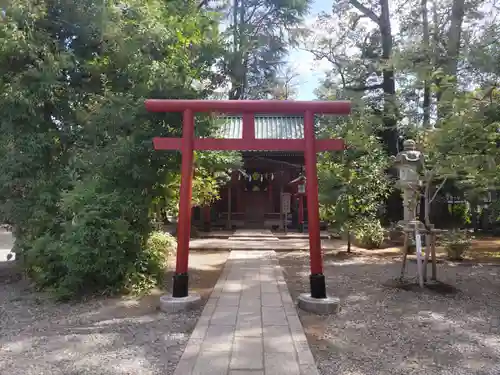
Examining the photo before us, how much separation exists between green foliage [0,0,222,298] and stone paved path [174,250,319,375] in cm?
168

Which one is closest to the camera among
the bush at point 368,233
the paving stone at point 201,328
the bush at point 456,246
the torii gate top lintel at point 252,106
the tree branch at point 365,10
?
the paving stone at point 201,328

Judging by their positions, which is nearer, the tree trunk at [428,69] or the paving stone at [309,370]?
the paving stone at [309,370]

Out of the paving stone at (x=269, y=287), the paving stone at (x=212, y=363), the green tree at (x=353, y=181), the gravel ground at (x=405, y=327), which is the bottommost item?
the gravel ground at (x=405, y=327)

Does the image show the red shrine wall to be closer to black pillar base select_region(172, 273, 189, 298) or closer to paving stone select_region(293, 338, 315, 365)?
black pillar base select_region(172, 273, 189, 298)

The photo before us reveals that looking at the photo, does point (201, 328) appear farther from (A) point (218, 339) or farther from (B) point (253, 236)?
(B) point (253, 236)

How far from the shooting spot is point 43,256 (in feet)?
21.4

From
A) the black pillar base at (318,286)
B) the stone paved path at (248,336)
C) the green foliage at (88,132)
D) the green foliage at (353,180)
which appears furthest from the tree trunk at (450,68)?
the stone paved path at (248,336)

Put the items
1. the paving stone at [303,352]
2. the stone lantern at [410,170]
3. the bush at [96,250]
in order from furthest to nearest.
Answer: the stone lantern at [410,170]
the bush at [96,250]
the paving stone at [303,352]

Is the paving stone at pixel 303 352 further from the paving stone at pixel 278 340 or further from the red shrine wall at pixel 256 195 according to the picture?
the red shrine wall at pixel 256 195

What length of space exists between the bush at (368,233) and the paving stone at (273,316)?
608 cm

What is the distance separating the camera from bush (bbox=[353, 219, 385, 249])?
11.2 metres

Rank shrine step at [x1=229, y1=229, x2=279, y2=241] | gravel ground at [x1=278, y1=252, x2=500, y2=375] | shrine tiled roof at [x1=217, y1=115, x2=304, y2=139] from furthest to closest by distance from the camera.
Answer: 1. shrine tiled roof at [x1=217, y1=115, x2=304, y2=139]
2. shrine step at [x1=229, y1=229, x2=279, y2=241]
3. gravel ground at [x1=278, y1=252, x2=500, y2=375]

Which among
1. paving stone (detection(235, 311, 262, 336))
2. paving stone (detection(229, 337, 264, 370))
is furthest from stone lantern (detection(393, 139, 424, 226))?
paving stone (detection(229, 337, 264, 370))

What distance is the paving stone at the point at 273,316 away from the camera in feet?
15.9
